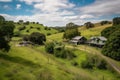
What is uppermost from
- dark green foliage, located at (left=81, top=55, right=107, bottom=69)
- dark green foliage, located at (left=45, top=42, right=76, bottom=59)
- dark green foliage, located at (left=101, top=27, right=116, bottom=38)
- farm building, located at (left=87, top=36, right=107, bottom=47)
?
dark green foliage, located at (left=101, top=27, right=116, bottom=38)

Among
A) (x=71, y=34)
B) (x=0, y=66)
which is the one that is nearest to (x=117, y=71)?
(x=0, y=66)

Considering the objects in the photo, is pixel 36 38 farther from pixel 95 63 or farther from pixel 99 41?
pixel 95 63

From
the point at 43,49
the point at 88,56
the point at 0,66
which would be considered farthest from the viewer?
the point at 43,49

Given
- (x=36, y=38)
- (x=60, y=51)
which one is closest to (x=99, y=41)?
(x=60, y=51)

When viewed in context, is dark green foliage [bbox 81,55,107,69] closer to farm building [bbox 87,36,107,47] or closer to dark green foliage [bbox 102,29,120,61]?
dark green foliage [bbox 102,29,120,61]

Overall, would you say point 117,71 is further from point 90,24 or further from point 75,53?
point 90,24

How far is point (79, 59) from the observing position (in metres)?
79.7

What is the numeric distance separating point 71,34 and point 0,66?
8121cm

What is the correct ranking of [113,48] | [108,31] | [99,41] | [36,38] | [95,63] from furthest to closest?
1. [108,31]
2. [36,38]
3. [99,41]
4. [113,48]
5. [95,63]

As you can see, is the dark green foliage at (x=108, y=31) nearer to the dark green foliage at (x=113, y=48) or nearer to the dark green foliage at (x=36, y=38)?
the dark green foliage at (x=113, y=48)

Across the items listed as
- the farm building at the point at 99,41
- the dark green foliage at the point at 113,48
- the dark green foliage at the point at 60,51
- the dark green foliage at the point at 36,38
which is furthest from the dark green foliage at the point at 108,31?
the dark green foliage at the point at 36,38

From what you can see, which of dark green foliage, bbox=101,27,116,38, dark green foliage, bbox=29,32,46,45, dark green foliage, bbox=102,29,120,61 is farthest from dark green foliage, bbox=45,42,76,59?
dark green foliage, bbox=101,27,116,38

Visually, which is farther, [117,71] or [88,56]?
[88,56]

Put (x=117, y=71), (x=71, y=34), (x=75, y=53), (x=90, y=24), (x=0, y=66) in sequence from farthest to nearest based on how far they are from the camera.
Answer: (x=90, y=24) < (x=71, y=34) < (x=75, y=53) < (x=117, y=71) < (x=0, y=66)
